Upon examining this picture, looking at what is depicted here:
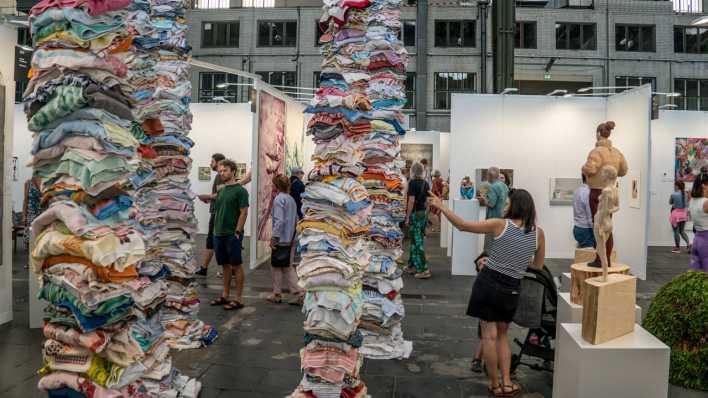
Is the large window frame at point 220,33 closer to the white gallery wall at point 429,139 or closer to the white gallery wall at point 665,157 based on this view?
the white gallery wall at point 429,139

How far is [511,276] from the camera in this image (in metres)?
4.43

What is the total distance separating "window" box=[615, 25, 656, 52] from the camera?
88.5 feet

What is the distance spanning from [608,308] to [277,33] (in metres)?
26.3

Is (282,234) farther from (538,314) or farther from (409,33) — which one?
(409,33)

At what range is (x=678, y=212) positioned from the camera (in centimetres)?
1301

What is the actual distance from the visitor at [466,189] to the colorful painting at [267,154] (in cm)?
373

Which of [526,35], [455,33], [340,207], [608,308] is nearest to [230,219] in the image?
[340,207]

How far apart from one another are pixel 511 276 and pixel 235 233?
12.0 ft

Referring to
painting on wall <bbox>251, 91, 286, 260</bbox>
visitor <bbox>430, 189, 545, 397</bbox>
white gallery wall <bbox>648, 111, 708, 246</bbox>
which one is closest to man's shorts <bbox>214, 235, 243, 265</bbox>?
painting on wall <bbox>251, 91, 286, 260</bbox>

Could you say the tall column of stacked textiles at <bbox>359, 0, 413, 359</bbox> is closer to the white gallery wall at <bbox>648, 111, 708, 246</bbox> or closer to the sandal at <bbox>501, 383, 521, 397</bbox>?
the sandal at <bbox>501, 383, 521, 397</bbox>

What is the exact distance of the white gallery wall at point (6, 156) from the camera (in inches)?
257

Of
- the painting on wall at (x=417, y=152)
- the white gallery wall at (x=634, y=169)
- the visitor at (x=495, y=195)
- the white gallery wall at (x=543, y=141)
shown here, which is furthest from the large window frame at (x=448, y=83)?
the visitor at (x=495, y=195)

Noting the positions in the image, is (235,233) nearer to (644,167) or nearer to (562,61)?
(644,167)

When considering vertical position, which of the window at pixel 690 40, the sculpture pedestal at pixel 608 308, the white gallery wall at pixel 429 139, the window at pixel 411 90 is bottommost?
the sculpture pedestal at pixel 608 308
